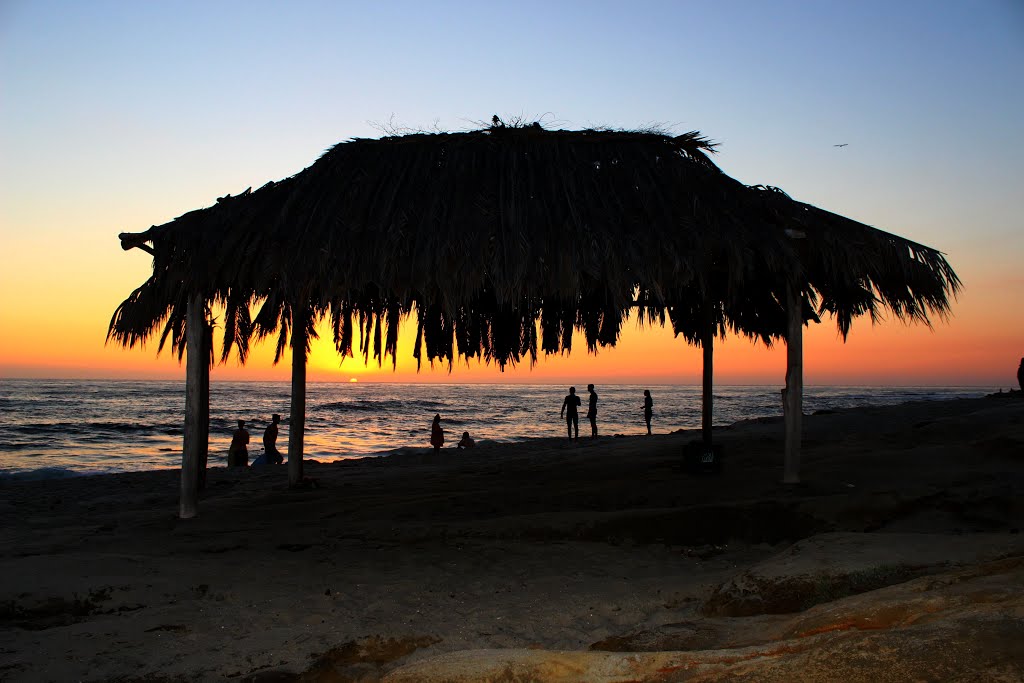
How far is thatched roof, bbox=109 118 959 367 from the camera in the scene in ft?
19.9

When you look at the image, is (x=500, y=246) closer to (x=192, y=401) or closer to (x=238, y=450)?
(x=192, y=401)

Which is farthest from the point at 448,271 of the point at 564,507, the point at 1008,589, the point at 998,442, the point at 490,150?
the point at 998,442

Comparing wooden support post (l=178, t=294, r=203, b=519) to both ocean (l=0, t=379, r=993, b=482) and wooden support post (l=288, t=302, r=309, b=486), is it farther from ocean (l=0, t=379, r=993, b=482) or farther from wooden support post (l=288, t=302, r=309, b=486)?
ocean (l=0, t=379, r=993, b=482)

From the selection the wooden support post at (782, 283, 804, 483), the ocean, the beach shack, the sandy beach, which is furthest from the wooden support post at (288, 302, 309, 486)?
the ocean

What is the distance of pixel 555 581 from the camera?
482 cm

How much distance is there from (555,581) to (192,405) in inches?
181

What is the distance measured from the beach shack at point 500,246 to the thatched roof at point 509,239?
0.02 m

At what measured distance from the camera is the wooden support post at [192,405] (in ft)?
23.0

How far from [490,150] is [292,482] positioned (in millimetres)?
5154

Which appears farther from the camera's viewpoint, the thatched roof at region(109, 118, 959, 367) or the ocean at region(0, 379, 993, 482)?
the ocean at region(0, 379, 993, 482)

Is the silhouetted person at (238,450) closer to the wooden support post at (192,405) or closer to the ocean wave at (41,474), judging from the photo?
the ocean wave at (41,474)

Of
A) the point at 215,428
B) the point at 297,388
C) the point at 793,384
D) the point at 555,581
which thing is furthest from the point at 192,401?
the point at 215,428

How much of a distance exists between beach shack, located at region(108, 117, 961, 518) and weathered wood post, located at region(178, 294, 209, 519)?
2 cm

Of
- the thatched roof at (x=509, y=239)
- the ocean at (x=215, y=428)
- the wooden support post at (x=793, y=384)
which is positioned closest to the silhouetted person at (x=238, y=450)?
the ocean at (x=215, y=428)
